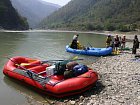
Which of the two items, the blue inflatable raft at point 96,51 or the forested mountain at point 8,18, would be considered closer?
the blue inflatable raft at point 96,51

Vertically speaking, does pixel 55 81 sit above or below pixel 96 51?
above

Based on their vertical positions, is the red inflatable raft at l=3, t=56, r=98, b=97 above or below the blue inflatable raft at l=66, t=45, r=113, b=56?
above

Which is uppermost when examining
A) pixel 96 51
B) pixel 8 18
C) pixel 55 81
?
pixel 8 18

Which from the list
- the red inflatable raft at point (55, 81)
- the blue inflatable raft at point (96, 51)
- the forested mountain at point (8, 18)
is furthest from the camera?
the forested mountain at point (8, 18)

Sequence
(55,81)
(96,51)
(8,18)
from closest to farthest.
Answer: (55,81)
(96,51)
(8,18)

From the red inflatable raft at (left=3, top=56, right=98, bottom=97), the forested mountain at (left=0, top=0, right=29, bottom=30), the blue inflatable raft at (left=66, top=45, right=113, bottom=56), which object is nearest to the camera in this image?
the red inflatable raft at (left=3, top=56, right=98, bottom=97)

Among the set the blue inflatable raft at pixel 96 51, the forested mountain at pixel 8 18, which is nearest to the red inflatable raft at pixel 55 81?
the blue inflatable raft at pixel 96 51

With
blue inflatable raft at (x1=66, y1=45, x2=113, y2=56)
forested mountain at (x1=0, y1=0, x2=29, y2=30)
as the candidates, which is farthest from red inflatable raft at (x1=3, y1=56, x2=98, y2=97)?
forested mountain at (x1=0, y1=0, x2=29, y2=30)

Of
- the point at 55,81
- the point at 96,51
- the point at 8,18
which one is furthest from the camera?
the point at 8,18

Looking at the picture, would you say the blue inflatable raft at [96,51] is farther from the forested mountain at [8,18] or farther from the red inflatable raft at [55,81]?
the forested mountain at [8,18]

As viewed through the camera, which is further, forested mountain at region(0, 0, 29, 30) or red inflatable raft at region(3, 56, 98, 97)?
forested mountain at region(0, 0, 29, 30)

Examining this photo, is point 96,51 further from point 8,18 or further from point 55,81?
point 8,18

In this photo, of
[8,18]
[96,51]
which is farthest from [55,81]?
[8,18]

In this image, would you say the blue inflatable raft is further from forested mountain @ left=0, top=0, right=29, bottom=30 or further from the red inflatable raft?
forested mountain @ left=0, top=0, right=29, bottom=30
